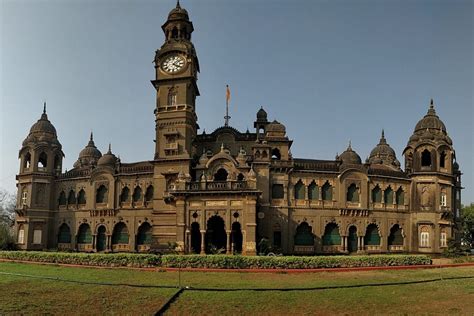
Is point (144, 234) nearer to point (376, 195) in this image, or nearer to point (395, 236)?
point (376, 195)

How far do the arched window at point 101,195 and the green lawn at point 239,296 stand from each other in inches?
794

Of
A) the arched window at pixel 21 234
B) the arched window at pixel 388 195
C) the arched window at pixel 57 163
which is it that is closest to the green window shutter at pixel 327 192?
the arched window at pixel 388 195

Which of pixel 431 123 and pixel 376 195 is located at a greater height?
pixel 431 123

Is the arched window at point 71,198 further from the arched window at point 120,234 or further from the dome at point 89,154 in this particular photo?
the dome at point 89,154

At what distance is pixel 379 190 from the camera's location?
43250mm

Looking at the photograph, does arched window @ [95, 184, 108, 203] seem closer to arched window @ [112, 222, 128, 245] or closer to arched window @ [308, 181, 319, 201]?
arched window @ [112, 222, 128, 245]

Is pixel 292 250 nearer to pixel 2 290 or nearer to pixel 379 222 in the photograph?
pixel 379 222

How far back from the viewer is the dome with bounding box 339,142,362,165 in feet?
144

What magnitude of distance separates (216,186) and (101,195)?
15.7 m

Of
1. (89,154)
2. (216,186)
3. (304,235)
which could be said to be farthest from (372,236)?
(89,154)

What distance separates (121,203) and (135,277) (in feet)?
68.3

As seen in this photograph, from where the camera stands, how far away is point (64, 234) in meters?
46.8

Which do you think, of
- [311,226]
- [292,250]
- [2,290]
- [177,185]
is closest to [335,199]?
[311,226]

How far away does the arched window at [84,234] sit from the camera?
4584 centimetres
